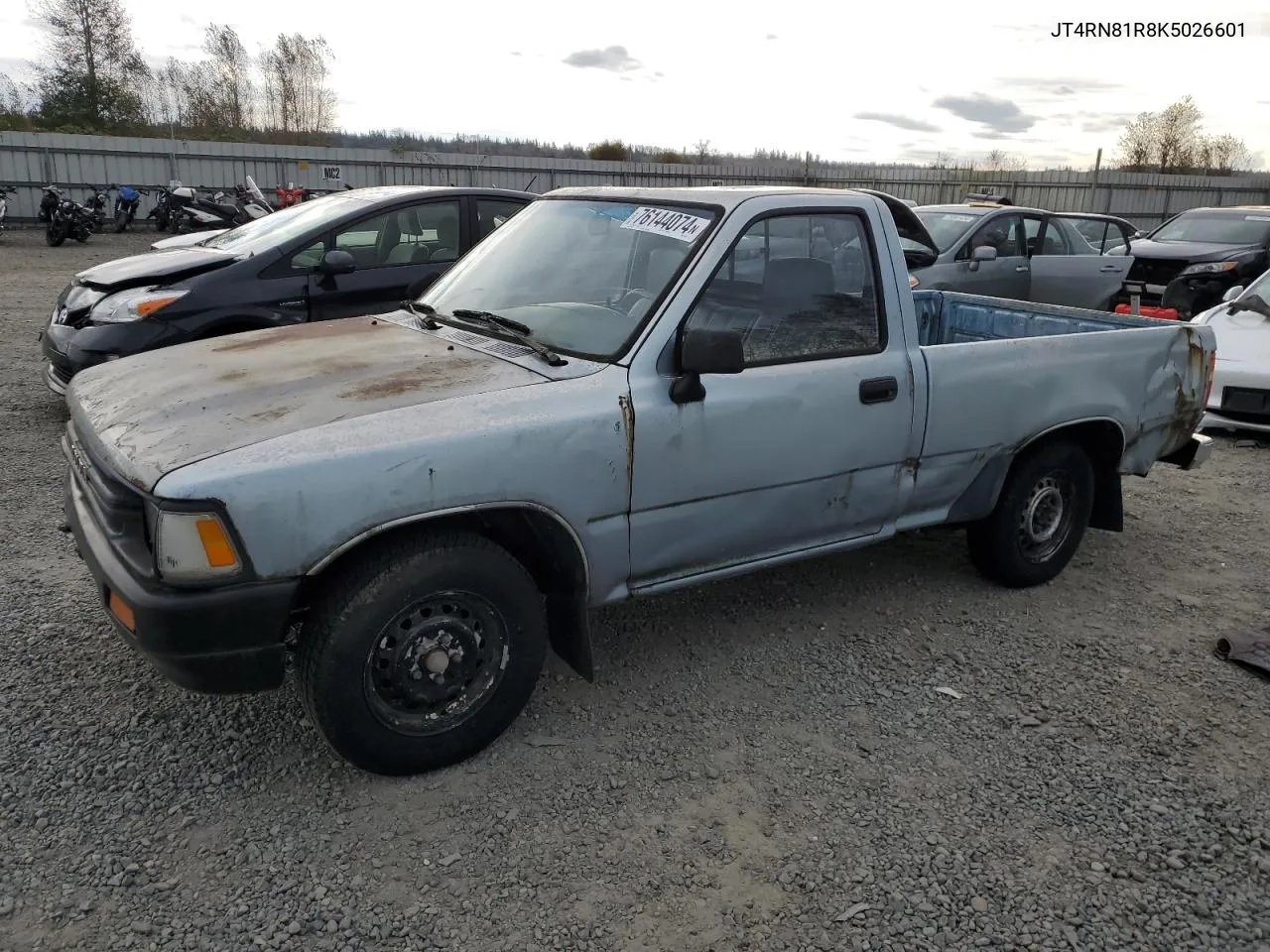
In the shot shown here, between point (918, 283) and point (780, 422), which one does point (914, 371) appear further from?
point (918, 283)

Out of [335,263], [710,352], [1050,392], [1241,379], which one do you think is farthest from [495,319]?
[1241,379]

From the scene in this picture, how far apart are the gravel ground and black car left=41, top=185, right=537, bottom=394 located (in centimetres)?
209

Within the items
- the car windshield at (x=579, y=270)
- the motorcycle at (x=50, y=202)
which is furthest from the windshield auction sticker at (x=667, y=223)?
the motorcycle at (x=50, y=202)

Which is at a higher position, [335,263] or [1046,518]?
[335,263]

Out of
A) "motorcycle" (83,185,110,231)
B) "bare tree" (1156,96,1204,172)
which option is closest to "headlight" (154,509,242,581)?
"motorcycle" (83,185,110,231)

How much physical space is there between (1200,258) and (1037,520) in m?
9.96

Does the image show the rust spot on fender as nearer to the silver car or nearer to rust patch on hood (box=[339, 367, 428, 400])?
rust patch on hood (box=[339, 367, 428, 400])

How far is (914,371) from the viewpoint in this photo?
394 centimetres

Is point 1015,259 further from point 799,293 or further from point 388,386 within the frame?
point 388,386

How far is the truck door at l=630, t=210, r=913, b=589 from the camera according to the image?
11.1 ft

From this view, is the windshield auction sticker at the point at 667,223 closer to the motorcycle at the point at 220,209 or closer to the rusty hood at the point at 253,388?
the rusty hood at the point at 253,388

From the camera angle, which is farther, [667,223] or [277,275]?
[277,275]

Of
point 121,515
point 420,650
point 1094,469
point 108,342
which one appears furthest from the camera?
point 108,342

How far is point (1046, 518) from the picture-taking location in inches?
187
